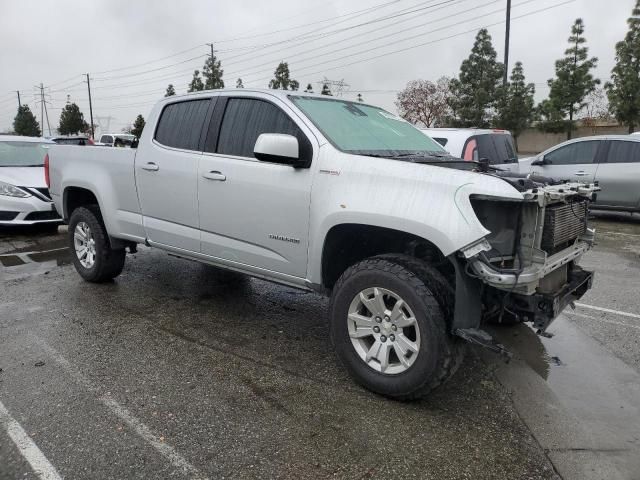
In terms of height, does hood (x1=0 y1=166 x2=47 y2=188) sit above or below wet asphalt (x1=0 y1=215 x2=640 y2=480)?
above

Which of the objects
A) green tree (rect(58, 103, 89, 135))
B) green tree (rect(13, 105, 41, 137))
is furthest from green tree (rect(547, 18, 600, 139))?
green tree (rect(13, 105, 41, 137))

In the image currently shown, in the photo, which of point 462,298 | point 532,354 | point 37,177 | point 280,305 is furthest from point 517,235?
point 37,177

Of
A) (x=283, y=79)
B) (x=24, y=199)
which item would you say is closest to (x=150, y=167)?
(x=24, y=199)

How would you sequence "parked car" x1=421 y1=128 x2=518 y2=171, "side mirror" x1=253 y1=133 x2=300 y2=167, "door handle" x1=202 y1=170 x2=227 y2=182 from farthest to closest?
"parked car" x1=421 y1=128 x2=518 y2=171, "door handle" x1=202 y1=170 x2=227 y2=182, "side mirror" x1=253 y1=133 x2=300 y2=167

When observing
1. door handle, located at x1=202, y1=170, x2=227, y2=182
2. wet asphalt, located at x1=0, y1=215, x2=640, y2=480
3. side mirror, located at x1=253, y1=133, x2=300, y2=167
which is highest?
side mirror, located at x1=253, y1=133, x2=300, y2=167

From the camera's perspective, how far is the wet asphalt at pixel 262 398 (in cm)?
271

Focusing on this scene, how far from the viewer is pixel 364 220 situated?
332 cm

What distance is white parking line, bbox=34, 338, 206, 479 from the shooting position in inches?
105

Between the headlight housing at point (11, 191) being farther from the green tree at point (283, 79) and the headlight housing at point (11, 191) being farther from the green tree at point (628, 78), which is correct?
the green tree at point (283, 79)

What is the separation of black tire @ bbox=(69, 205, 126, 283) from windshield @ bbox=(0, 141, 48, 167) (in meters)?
4.66

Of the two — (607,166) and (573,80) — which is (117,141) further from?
(573,80)

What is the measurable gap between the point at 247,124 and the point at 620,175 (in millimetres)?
8704

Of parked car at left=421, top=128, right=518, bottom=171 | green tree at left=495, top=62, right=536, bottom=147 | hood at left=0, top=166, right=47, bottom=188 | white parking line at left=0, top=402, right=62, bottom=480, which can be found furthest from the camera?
green tree at left=495, top=62, right=536, bottom=147

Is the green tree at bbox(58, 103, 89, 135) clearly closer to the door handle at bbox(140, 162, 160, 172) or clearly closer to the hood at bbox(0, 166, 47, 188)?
the hood at bbox(0, 166, 47, 188)
